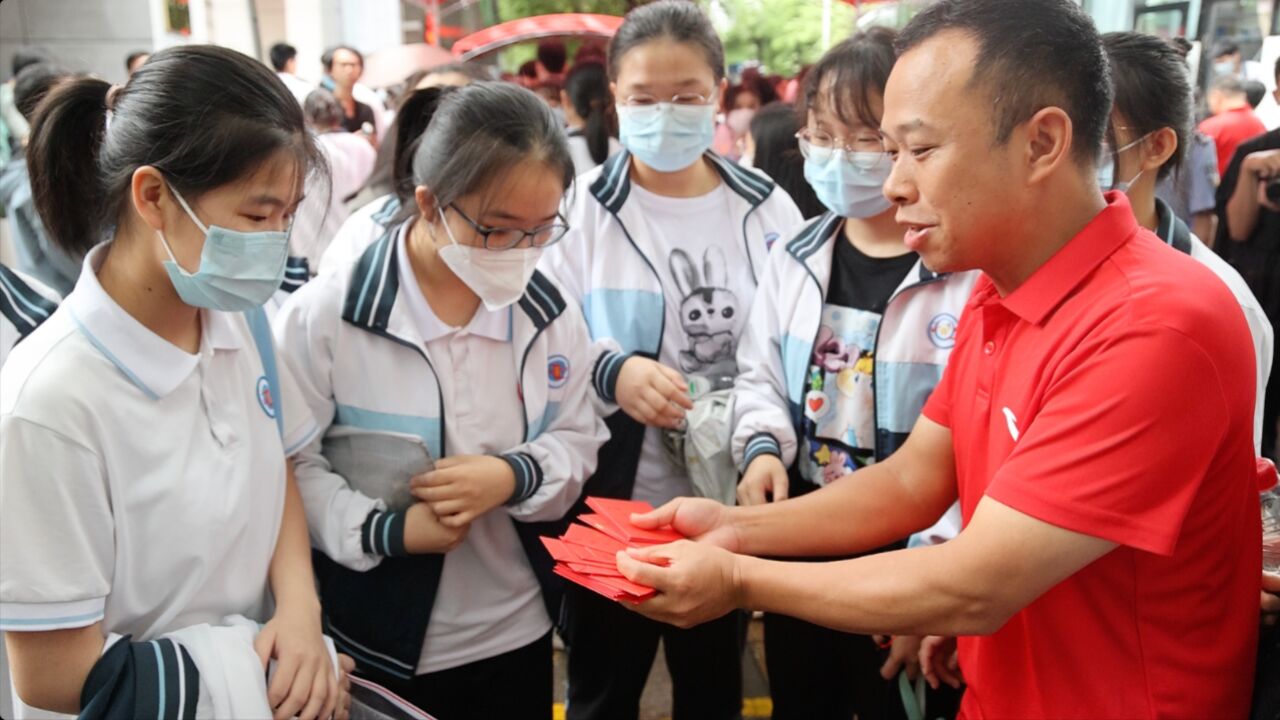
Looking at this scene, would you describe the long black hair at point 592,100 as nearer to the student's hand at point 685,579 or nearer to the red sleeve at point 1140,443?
the student's hand at point 685,579

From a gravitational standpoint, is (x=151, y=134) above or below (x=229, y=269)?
above

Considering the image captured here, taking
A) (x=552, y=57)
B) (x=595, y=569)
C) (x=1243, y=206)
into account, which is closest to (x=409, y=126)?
(x=595, y=569)

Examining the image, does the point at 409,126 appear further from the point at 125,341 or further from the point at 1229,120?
the point at 1229,120

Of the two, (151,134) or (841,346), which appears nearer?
(151,134)

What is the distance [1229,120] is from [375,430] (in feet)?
20.5

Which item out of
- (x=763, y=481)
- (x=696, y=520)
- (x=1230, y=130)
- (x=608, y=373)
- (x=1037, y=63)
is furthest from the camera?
(x=1230, y=130)

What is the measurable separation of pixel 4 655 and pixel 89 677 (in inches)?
27.5

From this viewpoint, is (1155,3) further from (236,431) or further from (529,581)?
(236,431)

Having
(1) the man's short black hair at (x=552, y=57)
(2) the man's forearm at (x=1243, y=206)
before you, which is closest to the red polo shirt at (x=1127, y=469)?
(2) the man's forearm at (x=1243, y=206)

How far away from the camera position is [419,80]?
153 inches

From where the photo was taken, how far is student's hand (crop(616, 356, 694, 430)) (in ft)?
7.94

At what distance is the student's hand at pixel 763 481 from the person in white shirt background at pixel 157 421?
976 millimetres

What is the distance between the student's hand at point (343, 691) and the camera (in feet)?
5.94

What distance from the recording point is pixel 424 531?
2.08 meters
